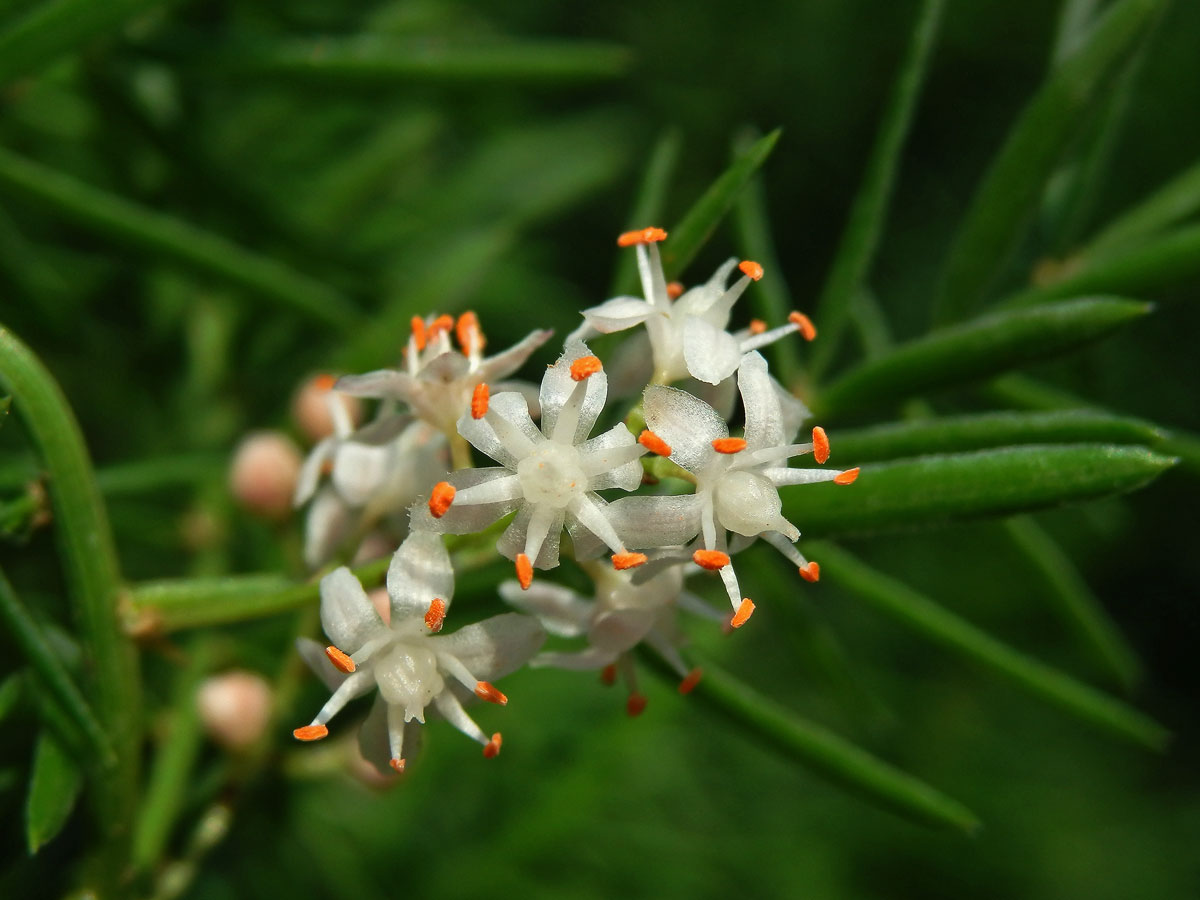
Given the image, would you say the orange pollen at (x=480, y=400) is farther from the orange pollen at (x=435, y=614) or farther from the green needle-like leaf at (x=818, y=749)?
the green needle-like leaf at (x=818, y=749)

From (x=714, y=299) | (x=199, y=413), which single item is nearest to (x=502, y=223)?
(x=199, y=413)

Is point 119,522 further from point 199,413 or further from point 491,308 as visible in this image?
point 491,308

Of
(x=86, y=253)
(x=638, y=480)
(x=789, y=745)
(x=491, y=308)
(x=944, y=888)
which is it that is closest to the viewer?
(x=638, y=480)

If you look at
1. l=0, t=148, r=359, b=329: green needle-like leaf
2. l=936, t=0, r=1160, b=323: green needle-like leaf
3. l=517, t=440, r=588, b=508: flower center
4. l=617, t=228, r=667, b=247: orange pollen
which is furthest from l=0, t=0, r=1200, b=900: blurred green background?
l=617, t=228, r=667, b=247: orange pollen

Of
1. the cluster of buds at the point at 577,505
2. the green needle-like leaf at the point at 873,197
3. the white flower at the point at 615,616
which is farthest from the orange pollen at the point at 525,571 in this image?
the green needle-like leaf at the point at 873,197

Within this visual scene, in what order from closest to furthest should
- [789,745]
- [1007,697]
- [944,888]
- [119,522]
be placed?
[789,745], [119,522], [944,888], [1007,697]

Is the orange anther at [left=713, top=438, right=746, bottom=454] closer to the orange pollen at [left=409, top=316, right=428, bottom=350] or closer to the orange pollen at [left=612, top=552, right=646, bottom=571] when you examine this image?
the orange pollen at [left=612, top=552, right=646, bottom=571]

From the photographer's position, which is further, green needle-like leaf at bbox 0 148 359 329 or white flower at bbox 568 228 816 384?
green needle-like leaf at bbox 0 148 359 329
